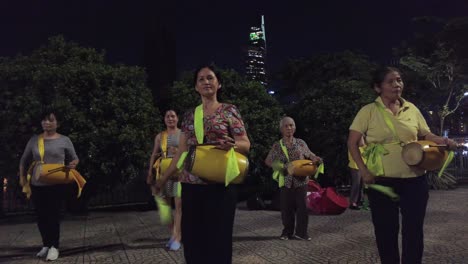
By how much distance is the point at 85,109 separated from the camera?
11.5 m

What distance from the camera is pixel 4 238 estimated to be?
8.71 metres

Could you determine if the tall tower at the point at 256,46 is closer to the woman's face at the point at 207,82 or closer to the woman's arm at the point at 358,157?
the woman's arm at the point at 358,157

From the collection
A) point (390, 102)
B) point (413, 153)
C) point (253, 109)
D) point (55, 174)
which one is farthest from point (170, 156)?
point (253, 109)

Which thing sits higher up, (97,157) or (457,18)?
(457,18)

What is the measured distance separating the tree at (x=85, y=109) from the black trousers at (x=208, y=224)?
814cm

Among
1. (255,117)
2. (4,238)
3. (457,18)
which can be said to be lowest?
(4,238)

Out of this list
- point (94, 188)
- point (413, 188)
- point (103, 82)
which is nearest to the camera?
point (413, 188)

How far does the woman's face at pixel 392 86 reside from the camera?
401 cm

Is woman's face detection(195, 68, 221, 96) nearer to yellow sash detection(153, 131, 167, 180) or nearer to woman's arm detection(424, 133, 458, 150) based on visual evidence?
woman's arm detection(424, 133, 458, 150)

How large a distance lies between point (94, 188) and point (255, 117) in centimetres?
489

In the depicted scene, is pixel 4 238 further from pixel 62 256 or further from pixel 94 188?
pixel 94 188

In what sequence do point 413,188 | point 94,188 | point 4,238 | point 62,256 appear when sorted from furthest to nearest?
point 94,188
point 4,238
point 62,256
point 413,188

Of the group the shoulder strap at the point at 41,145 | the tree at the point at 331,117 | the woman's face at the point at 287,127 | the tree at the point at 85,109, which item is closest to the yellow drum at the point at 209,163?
the shoulder strap at the point at 41,145

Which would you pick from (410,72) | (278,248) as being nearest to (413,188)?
(278,248)
